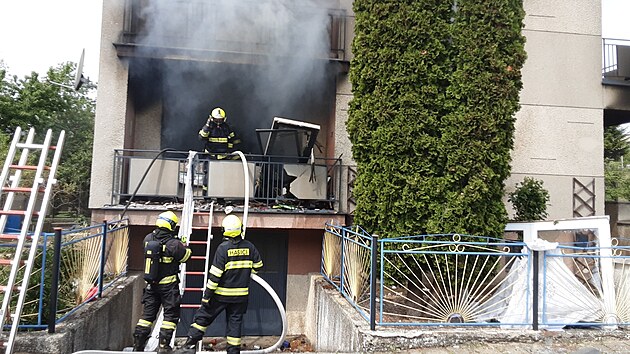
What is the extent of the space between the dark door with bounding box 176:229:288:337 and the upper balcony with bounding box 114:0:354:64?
351cm

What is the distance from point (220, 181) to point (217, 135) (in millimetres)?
1003

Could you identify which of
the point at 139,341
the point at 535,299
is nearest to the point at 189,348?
the point at 139,341

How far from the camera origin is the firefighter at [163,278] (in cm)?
476

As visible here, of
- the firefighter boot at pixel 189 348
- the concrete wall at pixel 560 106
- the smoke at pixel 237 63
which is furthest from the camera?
the concrete wall at pixel 560 106

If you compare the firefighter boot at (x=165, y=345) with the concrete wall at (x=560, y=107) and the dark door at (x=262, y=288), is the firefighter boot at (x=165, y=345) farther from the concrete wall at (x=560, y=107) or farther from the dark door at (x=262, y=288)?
the concrete wall at (x=560, y=107)

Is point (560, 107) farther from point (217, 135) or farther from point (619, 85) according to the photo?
point (217, 135)

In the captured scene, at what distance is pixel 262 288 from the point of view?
26.2 ft

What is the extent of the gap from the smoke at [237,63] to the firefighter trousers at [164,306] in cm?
449

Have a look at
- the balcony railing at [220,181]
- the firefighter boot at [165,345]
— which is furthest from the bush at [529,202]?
the firefighter boot at [165,345]

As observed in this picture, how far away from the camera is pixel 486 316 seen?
538 cm

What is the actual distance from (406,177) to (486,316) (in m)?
2.13

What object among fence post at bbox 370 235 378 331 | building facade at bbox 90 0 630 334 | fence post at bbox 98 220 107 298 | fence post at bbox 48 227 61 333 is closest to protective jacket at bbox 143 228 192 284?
fence post at bbox 48 227 61 333

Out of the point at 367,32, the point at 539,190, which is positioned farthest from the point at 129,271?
the point at 539,190

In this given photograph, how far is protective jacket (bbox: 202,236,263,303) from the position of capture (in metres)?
4.59
